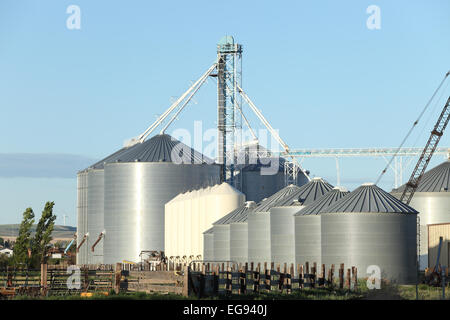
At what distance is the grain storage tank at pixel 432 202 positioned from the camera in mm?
107062

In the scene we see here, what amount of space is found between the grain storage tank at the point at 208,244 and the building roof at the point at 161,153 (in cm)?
2410

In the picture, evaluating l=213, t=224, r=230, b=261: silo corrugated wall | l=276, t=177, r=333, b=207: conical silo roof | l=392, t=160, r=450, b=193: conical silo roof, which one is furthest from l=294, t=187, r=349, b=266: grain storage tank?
l=392, t=160, r=450, b=193: conical silo roof

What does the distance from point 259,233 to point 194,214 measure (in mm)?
24579

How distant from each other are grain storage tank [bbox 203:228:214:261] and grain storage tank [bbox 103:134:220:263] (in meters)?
18.8

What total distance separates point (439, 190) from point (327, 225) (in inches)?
1382

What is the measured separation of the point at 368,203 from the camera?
7919cm

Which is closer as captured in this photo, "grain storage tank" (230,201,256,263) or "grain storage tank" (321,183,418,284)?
"grain storage tank" (321,183,418,284)

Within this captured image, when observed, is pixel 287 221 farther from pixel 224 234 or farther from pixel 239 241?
pixel 224 234

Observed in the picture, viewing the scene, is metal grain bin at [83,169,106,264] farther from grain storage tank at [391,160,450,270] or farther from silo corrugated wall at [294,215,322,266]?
silo corrugated wall at [294,215,322,266]

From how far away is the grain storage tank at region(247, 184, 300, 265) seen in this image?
9569 cm

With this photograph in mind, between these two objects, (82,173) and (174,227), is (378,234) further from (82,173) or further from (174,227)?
(82,173)
